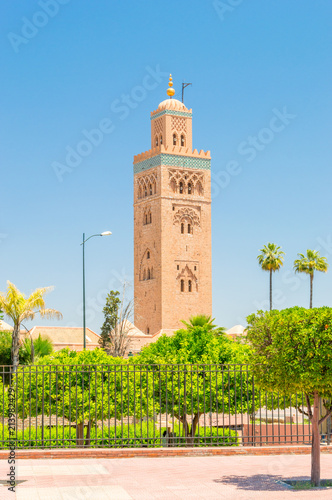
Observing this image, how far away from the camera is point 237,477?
11461mm

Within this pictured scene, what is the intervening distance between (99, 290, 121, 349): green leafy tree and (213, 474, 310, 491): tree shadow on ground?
37382 millimetres

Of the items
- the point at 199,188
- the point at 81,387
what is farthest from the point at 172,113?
the point at 81,387

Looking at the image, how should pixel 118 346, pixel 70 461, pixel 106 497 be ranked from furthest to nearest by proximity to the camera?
pixel 118 346 → pixel 70 461 → pixel 106 497

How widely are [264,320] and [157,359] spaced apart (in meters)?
13.7

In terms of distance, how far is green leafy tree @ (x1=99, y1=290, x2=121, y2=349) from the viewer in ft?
164

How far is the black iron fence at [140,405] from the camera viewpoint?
1356 centimetres

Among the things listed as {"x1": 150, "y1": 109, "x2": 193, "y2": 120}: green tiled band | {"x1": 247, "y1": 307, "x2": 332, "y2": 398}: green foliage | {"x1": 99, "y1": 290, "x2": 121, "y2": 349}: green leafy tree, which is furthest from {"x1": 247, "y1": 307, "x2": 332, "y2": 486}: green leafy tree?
{"x1": 150, "y1": 109, "x2": 193, "y2": 120}: green tiled band

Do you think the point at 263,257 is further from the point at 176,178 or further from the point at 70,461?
the point at 70,461

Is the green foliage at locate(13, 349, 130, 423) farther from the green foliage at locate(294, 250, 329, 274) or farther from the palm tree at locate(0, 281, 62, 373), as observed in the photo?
the green foliage at locate(294, 250, 329, 274)

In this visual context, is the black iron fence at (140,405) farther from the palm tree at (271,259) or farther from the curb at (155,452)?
the palm tree at (271,259)

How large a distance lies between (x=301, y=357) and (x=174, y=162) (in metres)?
60.2

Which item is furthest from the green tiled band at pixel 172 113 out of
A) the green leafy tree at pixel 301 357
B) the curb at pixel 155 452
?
the green leafy tree at pixel 301 357

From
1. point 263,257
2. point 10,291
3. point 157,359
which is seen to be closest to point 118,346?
point 10,291

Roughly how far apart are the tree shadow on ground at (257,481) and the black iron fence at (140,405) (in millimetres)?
1148
